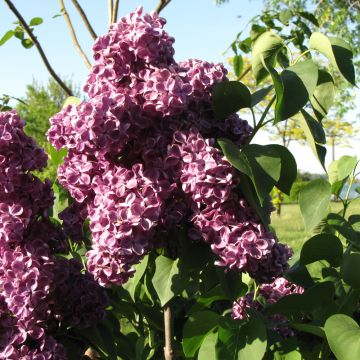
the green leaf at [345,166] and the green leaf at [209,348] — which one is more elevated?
the green leaf at [345,166]

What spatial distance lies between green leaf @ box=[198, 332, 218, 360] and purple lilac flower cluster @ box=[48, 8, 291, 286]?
0.21m

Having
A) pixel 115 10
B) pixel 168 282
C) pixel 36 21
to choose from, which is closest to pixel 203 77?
pixel 168 282

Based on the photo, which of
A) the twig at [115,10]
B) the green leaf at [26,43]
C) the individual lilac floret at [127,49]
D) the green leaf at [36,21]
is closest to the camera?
the individual lilac floret at [127,49]

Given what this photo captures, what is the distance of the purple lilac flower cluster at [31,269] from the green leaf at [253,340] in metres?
0.30

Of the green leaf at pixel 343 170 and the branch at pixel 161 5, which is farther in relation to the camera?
the branch at pixel 161 5

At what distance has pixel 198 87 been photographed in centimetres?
105

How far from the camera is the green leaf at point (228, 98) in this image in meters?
1.03

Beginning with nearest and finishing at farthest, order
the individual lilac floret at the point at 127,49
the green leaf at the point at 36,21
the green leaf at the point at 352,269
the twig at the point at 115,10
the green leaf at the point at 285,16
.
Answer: the individual lilac floret at the point at 127,49, the green leaf at the point at 352,269, the green leaf at the point at 285,16, the twig at the point at 115,10, the green leaf at the point at 36,21

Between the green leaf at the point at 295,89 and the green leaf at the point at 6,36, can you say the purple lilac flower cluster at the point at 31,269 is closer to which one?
the green leaf at the point at 295,89

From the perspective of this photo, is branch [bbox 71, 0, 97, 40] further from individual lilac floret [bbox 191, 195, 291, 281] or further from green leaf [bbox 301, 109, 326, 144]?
individual lilac floret [bbox 191, 195, 291, 281]

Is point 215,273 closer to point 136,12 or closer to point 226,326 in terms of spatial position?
point 226,326

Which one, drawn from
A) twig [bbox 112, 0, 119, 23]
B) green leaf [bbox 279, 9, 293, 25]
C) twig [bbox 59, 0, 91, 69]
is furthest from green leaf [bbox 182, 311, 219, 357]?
twig [bbox 59, 0, 91, 69]

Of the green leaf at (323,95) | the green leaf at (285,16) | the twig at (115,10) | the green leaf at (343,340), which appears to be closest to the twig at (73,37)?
the twig at (115,10)

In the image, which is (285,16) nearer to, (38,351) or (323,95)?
(323,95)
